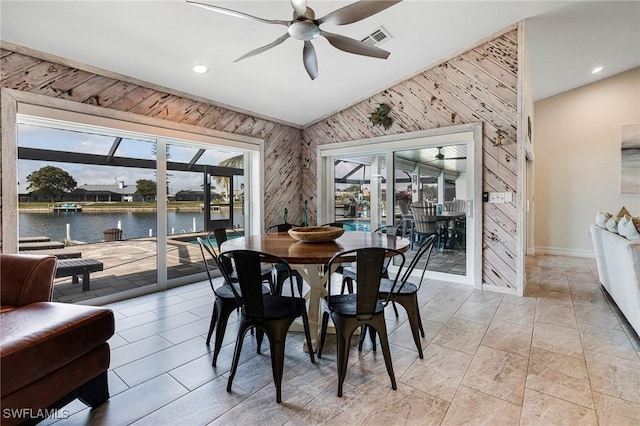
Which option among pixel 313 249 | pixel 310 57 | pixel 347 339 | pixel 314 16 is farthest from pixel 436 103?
pixel 347 339

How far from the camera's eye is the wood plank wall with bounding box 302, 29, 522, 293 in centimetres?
373

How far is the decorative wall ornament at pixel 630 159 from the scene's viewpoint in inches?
211

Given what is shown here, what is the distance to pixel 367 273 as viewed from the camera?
6.03 feet

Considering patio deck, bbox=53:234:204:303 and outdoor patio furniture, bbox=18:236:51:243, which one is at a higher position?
outdoor patio furniture, bbox=18:236:51:243

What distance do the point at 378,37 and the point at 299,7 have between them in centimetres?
167

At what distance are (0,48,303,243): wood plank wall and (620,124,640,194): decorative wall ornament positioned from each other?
5.80 metres

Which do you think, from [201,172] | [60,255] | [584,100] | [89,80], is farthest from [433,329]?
[584,100]

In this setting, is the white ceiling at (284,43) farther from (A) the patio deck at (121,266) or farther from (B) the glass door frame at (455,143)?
(A) the patio deck at (121,266)

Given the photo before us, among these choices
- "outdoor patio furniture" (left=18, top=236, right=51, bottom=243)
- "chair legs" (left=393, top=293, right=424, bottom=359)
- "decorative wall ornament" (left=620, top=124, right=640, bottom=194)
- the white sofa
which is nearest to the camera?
"chair legs" (left=393, top=293, right=424, bottom=359)

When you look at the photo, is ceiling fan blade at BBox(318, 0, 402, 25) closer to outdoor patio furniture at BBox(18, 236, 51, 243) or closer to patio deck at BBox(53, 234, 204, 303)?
patio deck at BBox(53, 234, 204, 303)

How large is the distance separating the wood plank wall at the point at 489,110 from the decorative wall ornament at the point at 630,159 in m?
3.49

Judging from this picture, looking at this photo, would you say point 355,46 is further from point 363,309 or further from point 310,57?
point 363,309

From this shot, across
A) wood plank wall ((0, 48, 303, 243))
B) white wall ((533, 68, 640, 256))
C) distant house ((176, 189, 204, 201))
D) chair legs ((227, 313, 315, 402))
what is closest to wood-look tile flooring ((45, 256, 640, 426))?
chair legs ((227, 313, 315, 402))

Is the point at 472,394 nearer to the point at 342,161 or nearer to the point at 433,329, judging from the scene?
the point at 433,329
